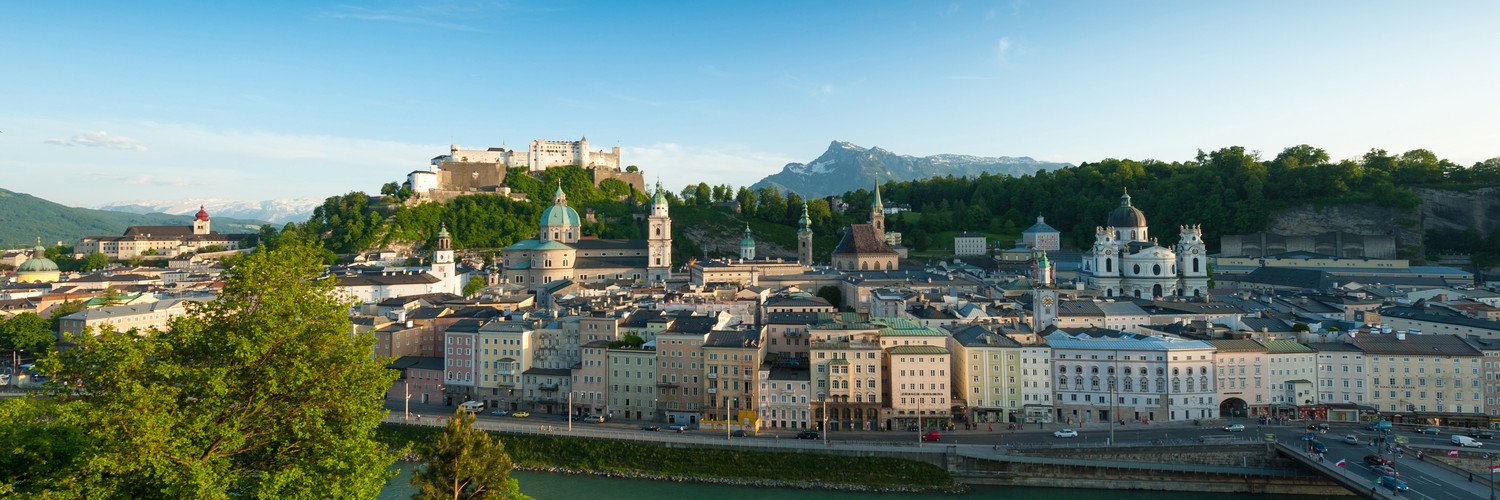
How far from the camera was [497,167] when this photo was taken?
323 ft

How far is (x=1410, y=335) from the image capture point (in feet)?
118

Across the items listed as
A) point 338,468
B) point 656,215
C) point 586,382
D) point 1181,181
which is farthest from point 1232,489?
point 1181,181

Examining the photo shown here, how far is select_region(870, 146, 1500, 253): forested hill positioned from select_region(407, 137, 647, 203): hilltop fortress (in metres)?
30.0

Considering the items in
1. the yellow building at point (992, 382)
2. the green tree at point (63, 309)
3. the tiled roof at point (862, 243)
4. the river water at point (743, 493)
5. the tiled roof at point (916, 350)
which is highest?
the tiled roof at point (862, 243)

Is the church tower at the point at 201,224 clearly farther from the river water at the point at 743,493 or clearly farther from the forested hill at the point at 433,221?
the river water at the point at 743,493

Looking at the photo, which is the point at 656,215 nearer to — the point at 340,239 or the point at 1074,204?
the point at 340,239

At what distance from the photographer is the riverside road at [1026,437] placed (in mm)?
29062

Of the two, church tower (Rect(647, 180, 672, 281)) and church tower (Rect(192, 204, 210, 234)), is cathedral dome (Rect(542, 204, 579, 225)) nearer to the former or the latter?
church tower (Rect(647, 180, 672, 281))

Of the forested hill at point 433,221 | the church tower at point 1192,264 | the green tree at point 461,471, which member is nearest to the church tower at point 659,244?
the forested hill at point 433,221

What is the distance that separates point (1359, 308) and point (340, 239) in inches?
3219

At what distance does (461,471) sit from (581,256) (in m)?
57.2

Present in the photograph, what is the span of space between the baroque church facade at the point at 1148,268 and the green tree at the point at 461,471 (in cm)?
4888

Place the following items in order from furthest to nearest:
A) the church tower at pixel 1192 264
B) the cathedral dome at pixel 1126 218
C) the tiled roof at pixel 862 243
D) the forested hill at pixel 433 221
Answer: the forested hill at pixel 433 221
the tiled roof at pixel 862 243
the cathedral dome at pixel 1126 218
the church tower at pixel 1192 264

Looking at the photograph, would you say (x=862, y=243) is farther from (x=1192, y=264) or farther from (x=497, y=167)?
(x=497, y=167)
